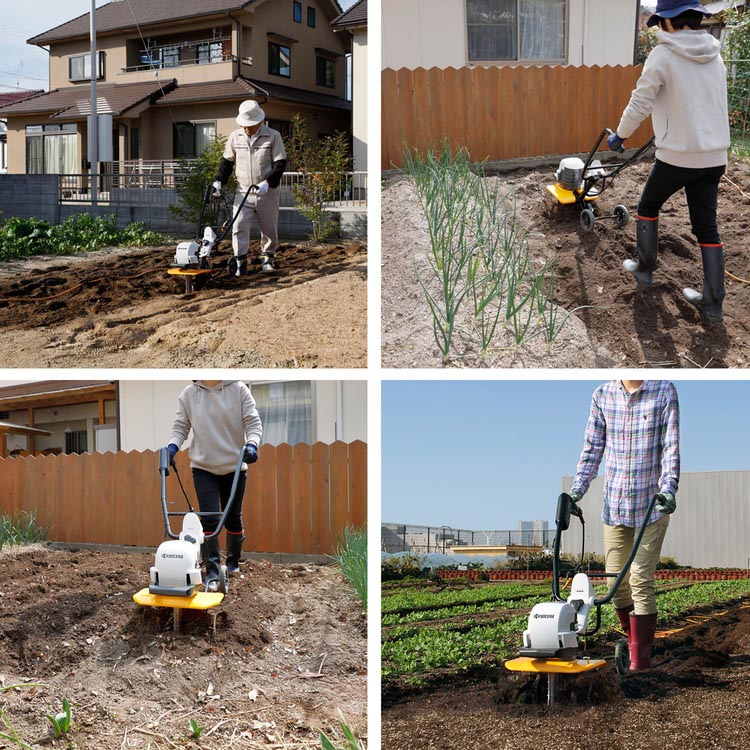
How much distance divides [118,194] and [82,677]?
313 inches

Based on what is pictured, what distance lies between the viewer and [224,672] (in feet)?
11.8

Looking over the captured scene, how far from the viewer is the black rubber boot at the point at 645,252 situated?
13.5 feet

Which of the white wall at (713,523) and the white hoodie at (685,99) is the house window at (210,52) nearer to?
the white wall at (713,523)

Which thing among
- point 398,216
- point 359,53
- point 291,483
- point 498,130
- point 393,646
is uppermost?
point 359,53

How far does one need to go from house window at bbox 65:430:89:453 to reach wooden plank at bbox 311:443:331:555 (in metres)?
5.55

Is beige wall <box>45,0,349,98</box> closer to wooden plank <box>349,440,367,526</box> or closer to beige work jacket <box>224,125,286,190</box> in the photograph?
beige work jacket <box>224,125,286,190</box>

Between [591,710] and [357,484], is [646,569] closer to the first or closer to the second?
[591,710]

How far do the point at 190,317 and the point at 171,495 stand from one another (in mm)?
1551

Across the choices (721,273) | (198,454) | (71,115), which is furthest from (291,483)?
(71,115)

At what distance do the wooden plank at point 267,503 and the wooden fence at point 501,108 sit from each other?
236 cm

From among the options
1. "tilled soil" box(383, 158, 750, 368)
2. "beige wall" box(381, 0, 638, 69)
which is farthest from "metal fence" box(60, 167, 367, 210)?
"tilled soil" box(383, 158, 750, 368)

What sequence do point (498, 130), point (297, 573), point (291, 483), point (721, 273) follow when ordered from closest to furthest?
point (721, 273)
point (297, 573)
point (291, 483)
point (498, 130)

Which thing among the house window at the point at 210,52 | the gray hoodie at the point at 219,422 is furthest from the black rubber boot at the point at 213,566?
the house window at the point at 210,52

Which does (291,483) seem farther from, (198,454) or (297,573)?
(198,454)
